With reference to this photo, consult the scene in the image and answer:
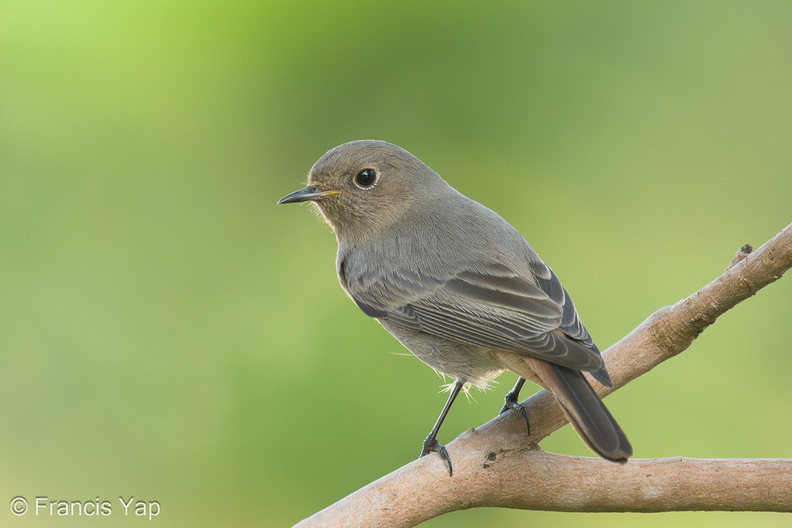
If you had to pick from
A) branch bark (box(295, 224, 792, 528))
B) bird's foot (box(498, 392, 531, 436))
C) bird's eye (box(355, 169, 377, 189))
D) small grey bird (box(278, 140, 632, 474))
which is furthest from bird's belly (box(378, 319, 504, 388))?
bird's eye (box(355, 169, 377, 189))

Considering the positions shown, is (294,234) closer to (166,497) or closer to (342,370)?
(342,370)

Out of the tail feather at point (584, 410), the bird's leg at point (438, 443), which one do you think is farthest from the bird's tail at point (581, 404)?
the bird's leg at point (438, 443)

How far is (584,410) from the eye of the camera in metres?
2.83

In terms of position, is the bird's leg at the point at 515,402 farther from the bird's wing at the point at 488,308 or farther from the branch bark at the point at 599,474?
the bird's wing at the point at 488,308

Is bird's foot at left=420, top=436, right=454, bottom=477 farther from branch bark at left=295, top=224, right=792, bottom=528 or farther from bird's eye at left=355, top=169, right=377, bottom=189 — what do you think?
bird's eye at left=355, top=169, right=377, bottom=189

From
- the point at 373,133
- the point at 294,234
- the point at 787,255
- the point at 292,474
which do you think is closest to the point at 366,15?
the point at 373,133

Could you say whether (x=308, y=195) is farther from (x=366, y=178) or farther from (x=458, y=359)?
(x=458, y=359)

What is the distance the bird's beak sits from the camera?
386 cm

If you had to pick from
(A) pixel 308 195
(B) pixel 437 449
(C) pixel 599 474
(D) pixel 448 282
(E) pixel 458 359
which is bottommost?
(C) pixel 599 474

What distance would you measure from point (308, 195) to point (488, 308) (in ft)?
3.15

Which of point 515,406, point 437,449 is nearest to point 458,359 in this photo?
point 515,406

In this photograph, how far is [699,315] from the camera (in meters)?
3.14

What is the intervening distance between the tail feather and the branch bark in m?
0.18

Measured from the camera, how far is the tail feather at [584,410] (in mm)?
2648
